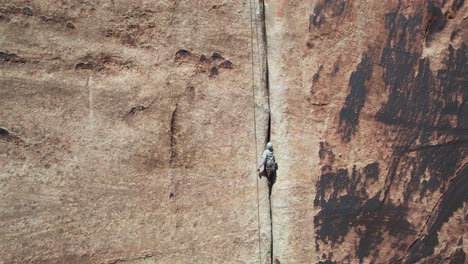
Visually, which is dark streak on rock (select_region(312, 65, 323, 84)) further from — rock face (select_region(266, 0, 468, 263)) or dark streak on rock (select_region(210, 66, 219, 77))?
dark streak on rock (select_region(210, 66, 219, 77))

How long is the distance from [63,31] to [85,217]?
71 centimetres

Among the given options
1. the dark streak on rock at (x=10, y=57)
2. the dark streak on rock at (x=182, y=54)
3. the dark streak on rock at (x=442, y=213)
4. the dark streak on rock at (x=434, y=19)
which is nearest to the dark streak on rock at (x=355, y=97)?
the dark streak on rock at (x=434, y=19)

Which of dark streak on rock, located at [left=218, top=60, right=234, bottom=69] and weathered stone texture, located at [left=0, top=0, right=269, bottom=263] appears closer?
weathered stone texture, located at [left=0, top=0, right=269, bottom=263]

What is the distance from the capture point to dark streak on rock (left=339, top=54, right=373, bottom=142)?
232 cm

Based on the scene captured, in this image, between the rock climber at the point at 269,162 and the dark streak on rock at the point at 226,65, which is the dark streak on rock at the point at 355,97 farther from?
the dark streak on rock at the point at 226,65

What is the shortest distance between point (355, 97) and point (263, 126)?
40cm

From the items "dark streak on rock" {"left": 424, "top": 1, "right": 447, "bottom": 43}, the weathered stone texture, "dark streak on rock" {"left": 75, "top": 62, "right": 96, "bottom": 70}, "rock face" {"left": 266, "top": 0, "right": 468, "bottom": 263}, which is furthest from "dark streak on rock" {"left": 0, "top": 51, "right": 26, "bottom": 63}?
"dark streak on rock" {"left": 424, "top": 1, "right": 447, "bottom": 43}

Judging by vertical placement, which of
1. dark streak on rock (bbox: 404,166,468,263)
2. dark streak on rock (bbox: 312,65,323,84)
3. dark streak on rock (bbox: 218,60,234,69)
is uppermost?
dark streak on rock (bbox: 218,60,234,69)

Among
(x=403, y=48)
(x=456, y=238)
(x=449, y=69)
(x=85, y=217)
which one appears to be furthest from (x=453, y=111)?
(x=85, y=217)

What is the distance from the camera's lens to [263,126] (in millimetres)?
2387

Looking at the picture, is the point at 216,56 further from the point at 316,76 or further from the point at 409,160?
the point at 409,160

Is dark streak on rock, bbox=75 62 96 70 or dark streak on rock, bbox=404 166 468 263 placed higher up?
dark streak on rock, bbox=75 62 96 70

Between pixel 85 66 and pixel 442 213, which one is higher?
pixel 85 66

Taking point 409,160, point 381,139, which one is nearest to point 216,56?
point 381,139
